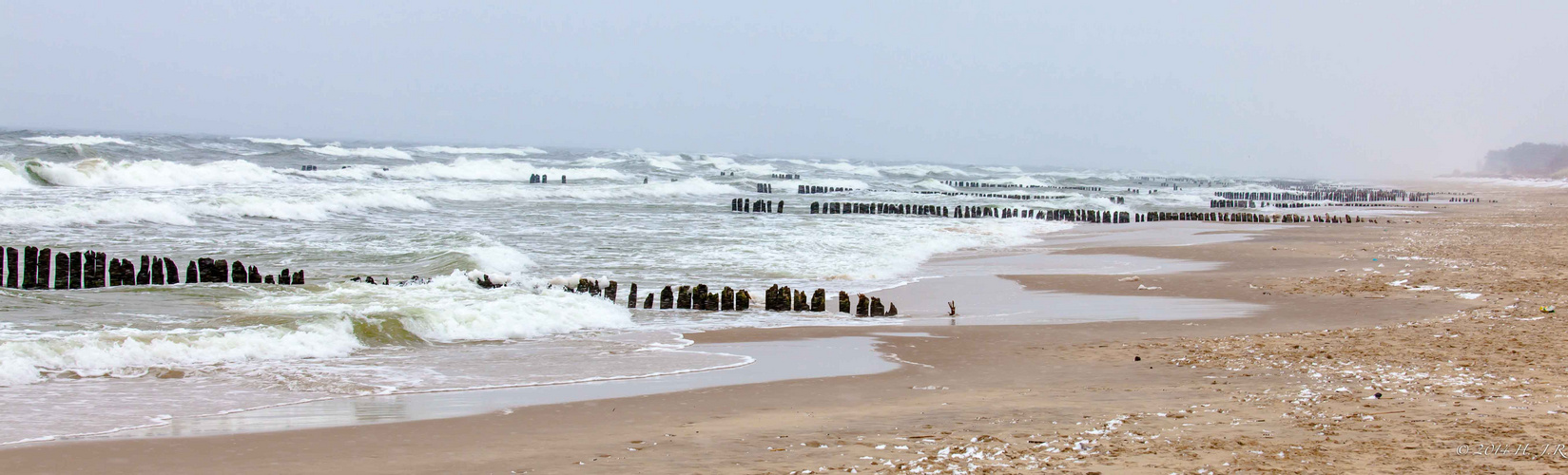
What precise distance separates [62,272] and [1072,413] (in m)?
11.4

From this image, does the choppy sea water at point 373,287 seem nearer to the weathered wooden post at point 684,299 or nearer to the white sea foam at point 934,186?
Result: the weathered wooden post at point 684,299

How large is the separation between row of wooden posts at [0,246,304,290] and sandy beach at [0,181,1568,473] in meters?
6.07

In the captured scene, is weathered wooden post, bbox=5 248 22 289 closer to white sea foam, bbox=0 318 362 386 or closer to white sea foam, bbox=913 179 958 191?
white sea foam, bbox=0 318 362 386

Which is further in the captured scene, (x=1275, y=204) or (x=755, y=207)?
(x=1275, y=204)

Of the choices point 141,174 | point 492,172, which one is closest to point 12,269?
point 141,174

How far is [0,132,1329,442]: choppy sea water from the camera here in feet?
25.1

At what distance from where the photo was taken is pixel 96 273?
12.4m

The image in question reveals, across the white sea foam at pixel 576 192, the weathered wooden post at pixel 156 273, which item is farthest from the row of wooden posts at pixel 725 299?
the white sea foam at pixel 576 192

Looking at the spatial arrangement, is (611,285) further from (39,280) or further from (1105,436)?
(1105,436)

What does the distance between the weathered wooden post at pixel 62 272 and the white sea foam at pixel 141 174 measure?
24.5 metres

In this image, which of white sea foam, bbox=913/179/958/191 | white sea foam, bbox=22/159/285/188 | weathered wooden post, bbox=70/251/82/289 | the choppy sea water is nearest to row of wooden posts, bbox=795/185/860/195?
white sea foam, bbox=913/179/958/191

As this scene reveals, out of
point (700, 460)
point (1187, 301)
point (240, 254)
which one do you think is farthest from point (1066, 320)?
point (240, 254)

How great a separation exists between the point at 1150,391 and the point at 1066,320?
14.1ft

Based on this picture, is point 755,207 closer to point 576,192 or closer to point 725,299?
point 576,192
